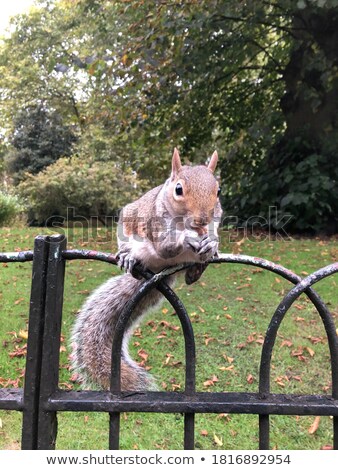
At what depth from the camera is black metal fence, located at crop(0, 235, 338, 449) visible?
73 cm

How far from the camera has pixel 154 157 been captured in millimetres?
5543

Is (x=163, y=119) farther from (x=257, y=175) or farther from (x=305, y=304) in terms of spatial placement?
(x=305, y=304)

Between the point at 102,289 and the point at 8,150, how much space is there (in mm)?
13772

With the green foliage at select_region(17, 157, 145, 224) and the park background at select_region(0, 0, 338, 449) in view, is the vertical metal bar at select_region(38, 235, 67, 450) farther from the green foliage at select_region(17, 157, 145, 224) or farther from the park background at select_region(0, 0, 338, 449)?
the green foliage at select_region(17, 157, 145, 224)

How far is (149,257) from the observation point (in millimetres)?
1213

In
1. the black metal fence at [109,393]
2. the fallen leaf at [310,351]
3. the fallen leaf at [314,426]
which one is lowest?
the fallen leaf at [314,426]

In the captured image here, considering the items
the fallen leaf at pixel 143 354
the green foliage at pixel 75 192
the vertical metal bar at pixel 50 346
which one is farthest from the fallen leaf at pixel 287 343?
the green foliage at pixel 75 192

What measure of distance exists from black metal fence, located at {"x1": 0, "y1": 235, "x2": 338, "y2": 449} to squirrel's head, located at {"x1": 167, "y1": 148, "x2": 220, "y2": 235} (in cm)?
37

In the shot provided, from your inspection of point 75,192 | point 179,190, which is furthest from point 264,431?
point 75,192

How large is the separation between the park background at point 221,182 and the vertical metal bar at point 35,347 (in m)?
0.62

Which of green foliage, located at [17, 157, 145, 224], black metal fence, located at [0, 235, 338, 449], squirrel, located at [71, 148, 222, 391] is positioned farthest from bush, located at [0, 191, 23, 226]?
black metal fence, located at [0, 235, 338, 449]

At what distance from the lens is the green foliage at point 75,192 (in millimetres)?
8867

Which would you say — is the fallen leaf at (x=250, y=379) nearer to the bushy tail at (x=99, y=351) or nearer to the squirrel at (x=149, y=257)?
the squirrel at (x=149, y=257)
